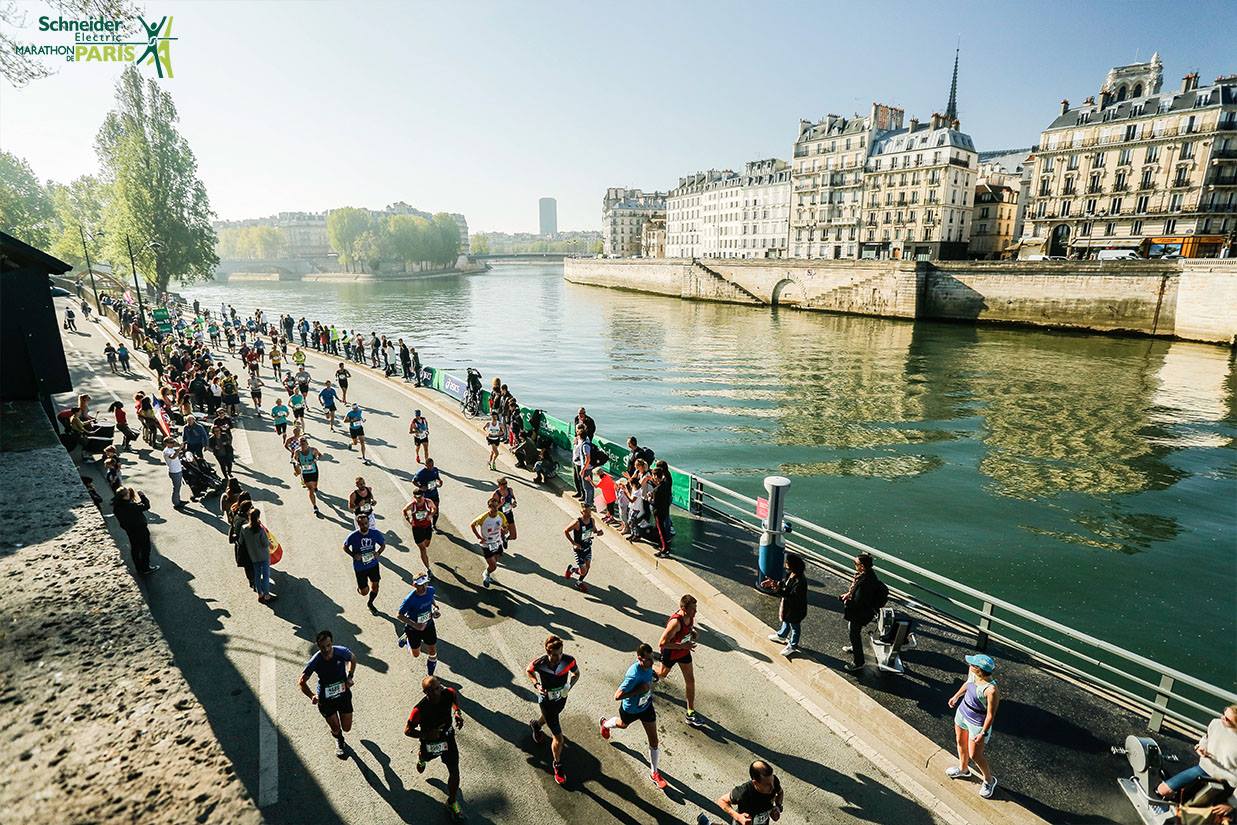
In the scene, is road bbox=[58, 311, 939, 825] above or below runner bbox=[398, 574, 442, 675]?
below

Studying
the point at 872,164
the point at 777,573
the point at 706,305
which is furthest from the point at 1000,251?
the point at 777,573

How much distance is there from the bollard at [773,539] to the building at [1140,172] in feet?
237

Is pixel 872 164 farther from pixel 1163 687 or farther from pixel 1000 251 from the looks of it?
pixel 1163 687

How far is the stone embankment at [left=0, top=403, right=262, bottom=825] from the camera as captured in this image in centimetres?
352

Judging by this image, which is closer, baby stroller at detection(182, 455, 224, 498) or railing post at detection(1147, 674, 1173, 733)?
railing post at detection(1147, 674, 1173, 733)

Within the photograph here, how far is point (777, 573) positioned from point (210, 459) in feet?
51.9

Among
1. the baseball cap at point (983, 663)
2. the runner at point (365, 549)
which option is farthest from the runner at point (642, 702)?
the runner at point (365, 549)

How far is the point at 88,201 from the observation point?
236ft

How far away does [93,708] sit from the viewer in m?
4.20

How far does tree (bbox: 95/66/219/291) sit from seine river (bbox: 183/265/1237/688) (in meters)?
23.5

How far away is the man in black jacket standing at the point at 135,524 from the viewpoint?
986cm

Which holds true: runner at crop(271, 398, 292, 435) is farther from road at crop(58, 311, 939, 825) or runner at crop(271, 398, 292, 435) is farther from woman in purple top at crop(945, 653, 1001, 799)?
woman in purple top at crop(945, 653, 1001, 799)

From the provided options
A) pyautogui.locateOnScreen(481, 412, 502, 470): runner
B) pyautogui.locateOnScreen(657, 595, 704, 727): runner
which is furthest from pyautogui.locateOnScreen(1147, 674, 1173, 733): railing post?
pyautogui.locateOnScreen(481, 412, 502, 470): runner

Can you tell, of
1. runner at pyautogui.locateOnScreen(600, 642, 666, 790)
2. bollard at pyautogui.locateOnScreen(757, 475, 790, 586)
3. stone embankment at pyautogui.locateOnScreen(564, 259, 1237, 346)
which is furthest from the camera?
stone embankment at pyautogui.locateOnScreen(564, 259, 1237, 346)
